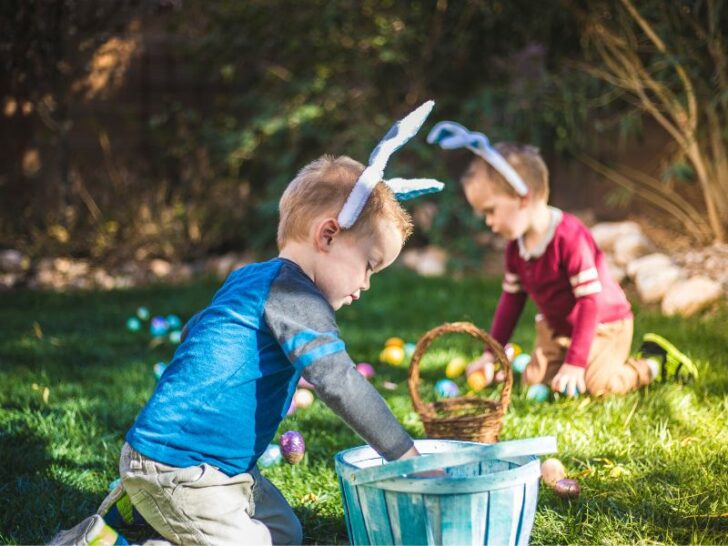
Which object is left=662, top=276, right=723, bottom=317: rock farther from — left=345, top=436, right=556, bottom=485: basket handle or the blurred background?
left=345, top=436, right=556, bottom=485: basket handle

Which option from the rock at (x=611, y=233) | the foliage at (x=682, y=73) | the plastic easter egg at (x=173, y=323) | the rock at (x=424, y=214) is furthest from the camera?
the rock at (x=424, y=214)

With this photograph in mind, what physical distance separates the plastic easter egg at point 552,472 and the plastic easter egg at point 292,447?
752mm

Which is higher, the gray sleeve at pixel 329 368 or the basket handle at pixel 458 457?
the gray sleeve at pixel 329 368

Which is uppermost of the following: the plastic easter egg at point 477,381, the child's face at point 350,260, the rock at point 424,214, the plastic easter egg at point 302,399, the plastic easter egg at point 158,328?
the child's face at point 350,260

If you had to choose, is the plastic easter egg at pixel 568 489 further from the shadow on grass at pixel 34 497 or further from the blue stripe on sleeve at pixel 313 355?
the shadow on grass at pixel 34 497

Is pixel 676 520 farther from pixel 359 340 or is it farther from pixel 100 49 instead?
pixel 100 49

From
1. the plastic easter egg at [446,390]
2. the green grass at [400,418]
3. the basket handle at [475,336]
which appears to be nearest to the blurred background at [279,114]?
the green grass at [400,418]

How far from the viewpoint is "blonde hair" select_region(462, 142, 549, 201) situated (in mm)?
3453

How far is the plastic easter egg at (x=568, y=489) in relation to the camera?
2.37 meters

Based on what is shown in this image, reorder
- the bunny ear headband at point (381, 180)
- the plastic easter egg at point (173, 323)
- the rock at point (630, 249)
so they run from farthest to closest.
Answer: the rock at point (630, 249) → the plastic easter egg at point (173, 323) → the bunny ear headband at point (381, 180)

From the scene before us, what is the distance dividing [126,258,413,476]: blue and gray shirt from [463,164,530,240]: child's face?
1.59 meters

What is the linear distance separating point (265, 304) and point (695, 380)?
2186 mm

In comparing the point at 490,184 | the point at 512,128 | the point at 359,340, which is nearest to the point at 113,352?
the point at 359,340

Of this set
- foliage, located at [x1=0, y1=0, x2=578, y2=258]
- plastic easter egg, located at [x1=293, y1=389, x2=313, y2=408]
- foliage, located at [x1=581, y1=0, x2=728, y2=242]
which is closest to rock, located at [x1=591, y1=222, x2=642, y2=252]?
foliage, located at [x1=581, y1=0, x2=728, y2=242]
